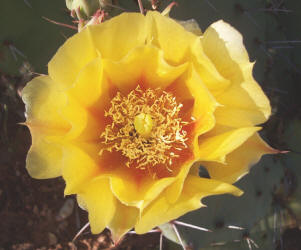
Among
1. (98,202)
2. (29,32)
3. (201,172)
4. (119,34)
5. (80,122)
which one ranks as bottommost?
(201,172)

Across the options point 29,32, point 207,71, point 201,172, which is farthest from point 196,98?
point 29,32

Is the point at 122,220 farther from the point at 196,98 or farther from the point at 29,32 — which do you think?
the point at 29,32

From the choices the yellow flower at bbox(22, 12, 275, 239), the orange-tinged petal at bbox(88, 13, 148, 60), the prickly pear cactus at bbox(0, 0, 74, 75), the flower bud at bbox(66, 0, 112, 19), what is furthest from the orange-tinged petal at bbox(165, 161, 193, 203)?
the prickly pear cactus at bbox(0, 0, 74, 75)

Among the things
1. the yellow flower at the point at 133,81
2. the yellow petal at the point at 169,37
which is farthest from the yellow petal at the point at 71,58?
the yellow petal at the point at 169,37

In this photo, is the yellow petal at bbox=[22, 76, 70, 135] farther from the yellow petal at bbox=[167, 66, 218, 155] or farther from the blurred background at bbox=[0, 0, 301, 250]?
the yellow petal at bbox=[167, 66, 218, 155]

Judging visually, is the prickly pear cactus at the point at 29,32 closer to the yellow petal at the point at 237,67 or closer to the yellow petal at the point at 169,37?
the yellow petal at the point at 169,37

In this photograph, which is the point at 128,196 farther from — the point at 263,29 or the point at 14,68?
the point at 263,29

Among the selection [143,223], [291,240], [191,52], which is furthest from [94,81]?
[291,240]
